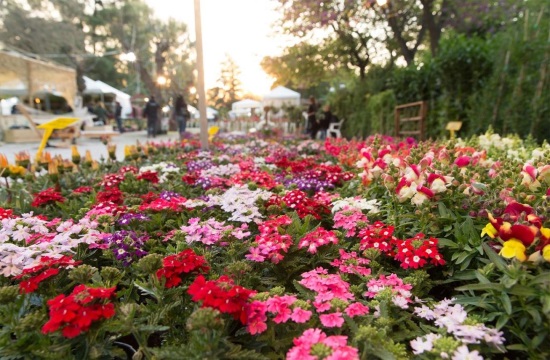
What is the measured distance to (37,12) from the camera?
24625 millimetres

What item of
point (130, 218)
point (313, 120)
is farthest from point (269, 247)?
point (313, 120)

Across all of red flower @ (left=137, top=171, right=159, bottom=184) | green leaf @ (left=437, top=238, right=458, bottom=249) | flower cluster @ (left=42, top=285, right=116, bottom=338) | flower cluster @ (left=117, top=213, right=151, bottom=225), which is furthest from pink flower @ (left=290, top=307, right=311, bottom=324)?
red flower @ (left=137, top=171, right=159, bottom=184)

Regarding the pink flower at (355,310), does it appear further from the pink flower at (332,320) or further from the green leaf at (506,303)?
the green leaf at (506,303)

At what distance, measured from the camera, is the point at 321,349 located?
1.18 meters

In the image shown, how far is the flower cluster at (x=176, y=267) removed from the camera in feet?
5.06

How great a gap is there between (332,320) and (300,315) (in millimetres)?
117

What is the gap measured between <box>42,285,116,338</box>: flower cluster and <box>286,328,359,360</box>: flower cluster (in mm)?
625

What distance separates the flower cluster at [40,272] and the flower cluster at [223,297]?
1.98ft

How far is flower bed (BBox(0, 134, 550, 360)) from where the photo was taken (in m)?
1.33

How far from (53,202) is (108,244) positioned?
1461 mm

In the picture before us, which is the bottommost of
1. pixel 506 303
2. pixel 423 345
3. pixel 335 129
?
pixel 423 345

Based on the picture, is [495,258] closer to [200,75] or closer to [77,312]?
[77,312]

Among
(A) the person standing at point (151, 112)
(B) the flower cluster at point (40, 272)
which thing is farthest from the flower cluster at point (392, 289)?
(A) the person standing at point (151, 112)

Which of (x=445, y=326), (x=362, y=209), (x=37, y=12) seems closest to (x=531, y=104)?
(x=362, y=209)
